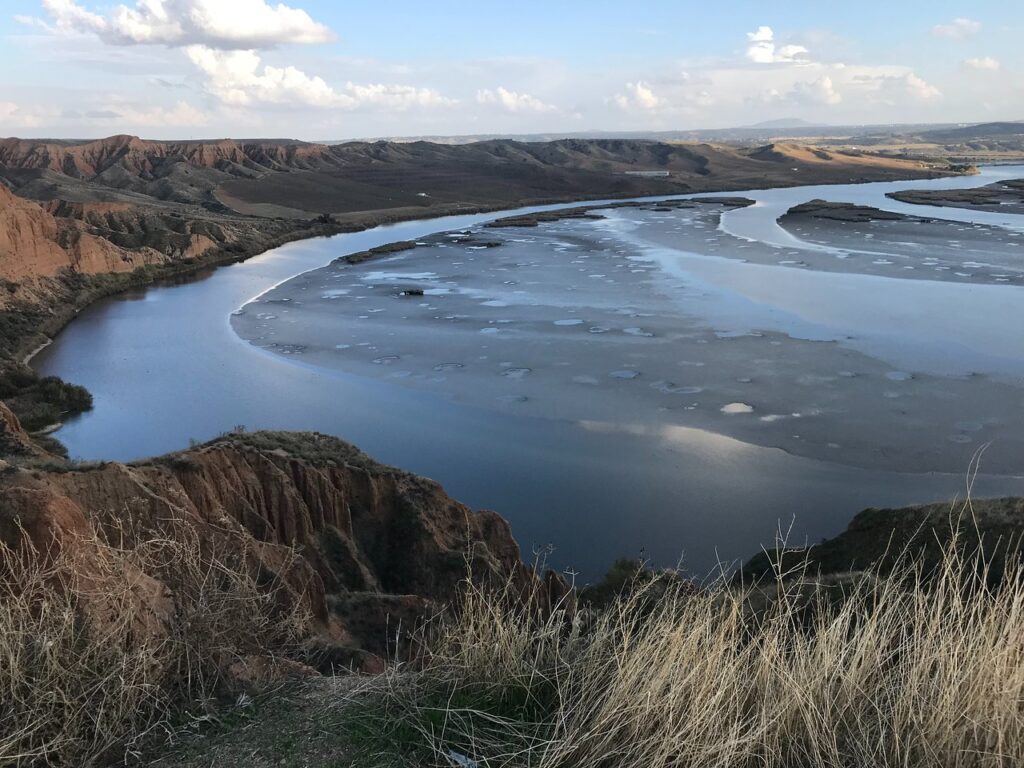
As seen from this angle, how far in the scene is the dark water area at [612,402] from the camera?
15984 millimetres

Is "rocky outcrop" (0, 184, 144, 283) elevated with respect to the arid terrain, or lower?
elevated

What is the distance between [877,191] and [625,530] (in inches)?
3909

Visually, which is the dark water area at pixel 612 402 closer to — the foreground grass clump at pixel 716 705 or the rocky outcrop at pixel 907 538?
the rocky outcrop at pixel 907 538

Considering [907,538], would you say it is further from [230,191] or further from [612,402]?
[230,191]

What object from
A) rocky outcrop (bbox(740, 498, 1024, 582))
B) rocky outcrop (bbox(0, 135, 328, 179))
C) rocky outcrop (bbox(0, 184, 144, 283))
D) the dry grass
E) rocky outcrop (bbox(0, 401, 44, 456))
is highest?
rocky outcrop (bbox(0, 135, 328, 179))

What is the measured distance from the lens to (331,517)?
13.4 m

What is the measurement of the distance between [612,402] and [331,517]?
35.2 ft

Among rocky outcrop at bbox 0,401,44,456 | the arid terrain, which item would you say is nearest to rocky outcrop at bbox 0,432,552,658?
the arid terrain

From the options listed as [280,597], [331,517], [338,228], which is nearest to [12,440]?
[331,517]

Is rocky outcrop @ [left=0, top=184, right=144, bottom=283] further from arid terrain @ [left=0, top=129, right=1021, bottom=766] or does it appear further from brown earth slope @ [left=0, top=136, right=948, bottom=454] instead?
arid terrain @ [left=0, top=129, right=1021, bottom=766]

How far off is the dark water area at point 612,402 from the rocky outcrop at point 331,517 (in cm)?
205

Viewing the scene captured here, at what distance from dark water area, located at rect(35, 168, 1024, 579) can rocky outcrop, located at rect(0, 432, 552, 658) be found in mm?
2046

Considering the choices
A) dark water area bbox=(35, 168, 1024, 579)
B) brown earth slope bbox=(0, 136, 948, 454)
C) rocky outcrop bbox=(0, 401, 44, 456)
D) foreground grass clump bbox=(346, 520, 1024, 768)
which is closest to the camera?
foreground grass clump bbox=(346, 520, 1024, 768)

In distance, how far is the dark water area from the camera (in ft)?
52.4
